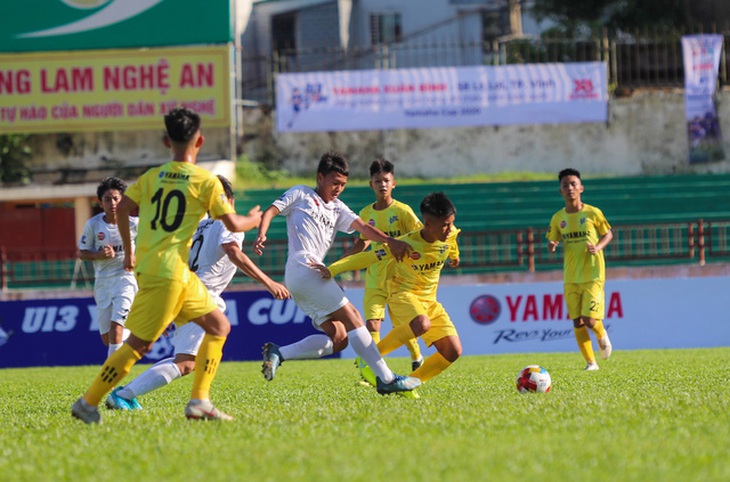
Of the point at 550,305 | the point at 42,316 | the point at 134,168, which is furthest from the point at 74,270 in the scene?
the point at 550,305

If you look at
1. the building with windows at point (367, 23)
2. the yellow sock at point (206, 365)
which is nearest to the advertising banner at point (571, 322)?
the yellow sock at point (206, 365)

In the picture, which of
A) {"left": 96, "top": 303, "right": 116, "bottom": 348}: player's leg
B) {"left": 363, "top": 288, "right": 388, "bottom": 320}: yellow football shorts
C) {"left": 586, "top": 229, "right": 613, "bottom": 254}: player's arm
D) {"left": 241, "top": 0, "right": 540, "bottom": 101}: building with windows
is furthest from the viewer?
{"left": 241, "top": 0, "right": 540, "bottom": 101}: building with windows

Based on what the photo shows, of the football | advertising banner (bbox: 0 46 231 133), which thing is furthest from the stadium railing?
the football

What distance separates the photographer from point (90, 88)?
28422 mm

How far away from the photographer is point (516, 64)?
2920 centimetres

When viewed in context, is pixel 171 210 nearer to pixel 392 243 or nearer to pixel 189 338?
pixel 189 338

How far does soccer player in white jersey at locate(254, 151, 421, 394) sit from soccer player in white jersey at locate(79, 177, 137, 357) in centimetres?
248

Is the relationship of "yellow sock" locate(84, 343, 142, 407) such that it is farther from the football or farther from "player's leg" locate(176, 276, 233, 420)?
the football

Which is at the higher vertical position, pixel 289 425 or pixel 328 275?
pixel 328 275

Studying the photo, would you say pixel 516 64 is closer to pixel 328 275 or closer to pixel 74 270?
pixel 74 270

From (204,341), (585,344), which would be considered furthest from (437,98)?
(204,341)

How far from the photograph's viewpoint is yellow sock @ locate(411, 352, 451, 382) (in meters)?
9.56

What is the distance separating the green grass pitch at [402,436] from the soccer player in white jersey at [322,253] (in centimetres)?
33

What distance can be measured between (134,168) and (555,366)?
1791cm
